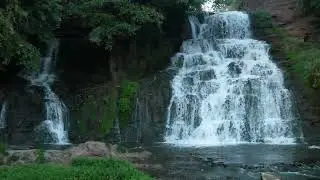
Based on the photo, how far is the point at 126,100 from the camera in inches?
992

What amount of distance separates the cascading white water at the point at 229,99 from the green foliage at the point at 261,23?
2.43 metres

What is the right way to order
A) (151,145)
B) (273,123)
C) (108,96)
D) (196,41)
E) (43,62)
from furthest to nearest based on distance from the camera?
(196,41), (43,62), (108,96), (273,123), (151,145)

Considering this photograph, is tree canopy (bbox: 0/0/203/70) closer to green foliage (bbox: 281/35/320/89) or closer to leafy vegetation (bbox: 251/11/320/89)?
leafy vegetation (bbox: 251/11/320/89)

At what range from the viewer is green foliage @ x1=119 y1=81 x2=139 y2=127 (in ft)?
81.3

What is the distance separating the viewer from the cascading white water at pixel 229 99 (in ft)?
77.6

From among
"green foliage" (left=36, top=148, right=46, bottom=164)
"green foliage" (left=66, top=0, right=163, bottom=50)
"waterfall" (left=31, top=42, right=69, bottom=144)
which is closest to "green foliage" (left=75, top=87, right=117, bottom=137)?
"waterfall" (left=31, top=42, right=69, bottom=144)

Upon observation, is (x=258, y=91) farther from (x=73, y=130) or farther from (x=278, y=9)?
(x=278, y=9)

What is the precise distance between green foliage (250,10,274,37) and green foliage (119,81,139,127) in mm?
9560

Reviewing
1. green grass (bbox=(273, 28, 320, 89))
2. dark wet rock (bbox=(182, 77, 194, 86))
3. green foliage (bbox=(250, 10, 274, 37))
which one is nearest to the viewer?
green grass (bbox=(273, 28, 320, 89))

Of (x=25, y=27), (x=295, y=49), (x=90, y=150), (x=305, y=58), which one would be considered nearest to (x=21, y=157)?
(x=90, y=150)

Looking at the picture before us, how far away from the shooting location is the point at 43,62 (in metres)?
28.3

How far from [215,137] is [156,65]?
6672mm

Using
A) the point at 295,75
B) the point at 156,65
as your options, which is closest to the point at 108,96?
the point at 156,65

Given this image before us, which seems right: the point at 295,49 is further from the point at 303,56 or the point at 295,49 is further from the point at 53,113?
the point at 53,113
